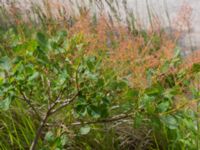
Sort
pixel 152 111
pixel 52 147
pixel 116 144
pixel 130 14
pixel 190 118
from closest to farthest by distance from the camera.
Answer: pixel 152 111 → pixel 52 147 → pixel 190 118 → pixel 116 144 → pixel 130 14

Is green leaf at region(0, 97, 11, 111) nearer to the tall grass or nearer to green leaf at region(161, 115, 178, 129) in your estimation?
the tall grass

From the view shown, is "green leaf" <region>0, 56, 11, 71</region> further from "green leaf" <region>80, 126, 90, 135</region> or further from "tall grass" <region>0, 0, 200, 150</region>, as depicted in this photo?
"green leaf" <region>80, 126, 90, 135</region>

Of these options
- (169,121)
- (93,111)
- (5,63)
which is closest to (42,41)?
(5,63)

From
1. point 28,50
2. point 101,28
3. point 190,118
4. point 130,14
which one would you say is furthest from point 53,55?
point 130,14

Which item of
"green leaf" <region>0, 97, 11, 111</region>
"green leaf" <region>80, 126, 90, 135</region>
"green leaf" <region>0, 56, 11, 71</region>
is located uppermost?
"green leaf" <region>0, 56, 11, 71</region>

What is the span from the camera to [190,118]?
242 cm

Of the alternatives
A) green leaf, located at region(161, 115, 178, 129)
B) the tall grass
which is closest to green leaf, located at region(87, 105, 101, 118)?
the tall grass

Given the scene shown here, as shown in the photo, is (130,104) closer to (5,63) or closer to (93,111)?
(93,111)

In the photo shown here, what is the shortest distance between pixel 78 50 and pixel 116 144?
806mm

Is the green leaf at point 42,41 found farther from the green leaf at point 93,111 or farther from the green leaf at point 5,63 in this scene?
the green leaf at point 93,111

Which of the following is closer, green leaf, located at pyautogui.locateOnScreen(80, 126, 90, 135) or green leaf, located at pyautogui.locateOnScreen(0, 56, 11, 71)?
green leaf, located at pyautogui.locateOnScreen(0, 56, 11, 71)

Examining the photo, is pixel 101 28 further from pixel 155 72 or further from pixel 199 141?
pixel 199 141

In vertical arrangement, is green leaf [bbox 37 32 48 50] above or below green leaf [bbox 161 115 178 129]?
above

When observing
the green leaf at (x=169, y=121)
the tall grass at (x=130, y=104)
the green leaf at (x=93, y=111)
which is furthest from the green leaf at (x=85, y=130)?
the green leaf at (x=169, y=121)
